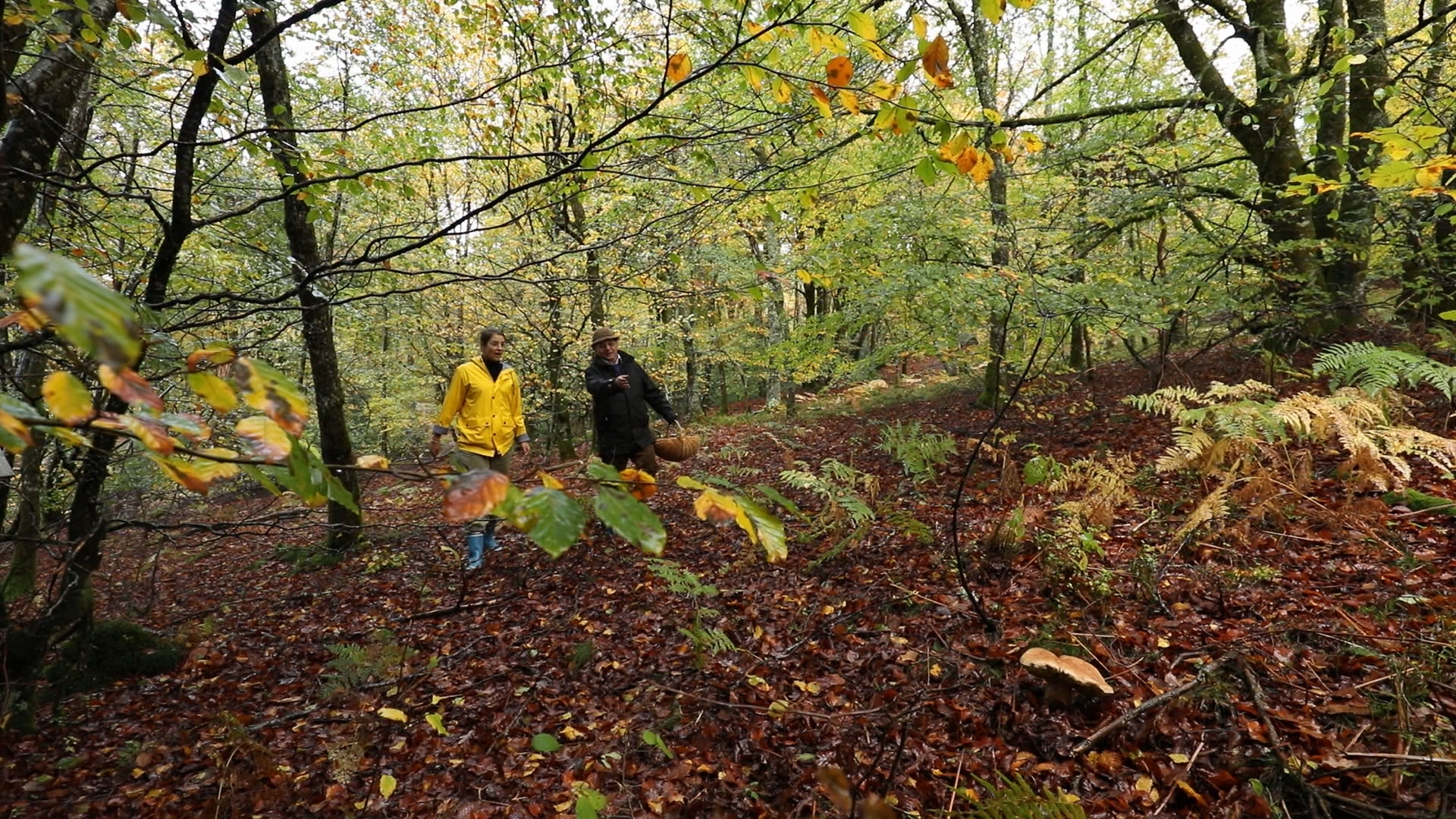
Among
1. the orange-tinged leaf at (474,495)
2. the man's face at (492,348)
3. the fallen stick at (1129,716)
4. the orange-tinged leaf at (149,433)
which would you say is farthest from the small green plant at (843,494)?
the orange-tinged leaf at (149,433)

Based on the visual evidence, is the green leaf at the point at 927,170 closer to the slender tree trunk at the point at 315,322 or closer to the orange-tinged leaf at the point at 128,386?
the orange-tinged leaf at the point at 128,386

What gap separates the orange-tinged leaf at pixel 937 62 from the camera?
6.08ft

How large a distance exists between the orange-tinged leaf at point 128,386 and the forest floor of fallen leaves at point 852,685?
1181mm

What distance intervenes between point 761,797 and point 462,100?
3.45 m

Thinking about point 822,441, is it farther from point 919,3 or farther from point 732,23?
point 732,23

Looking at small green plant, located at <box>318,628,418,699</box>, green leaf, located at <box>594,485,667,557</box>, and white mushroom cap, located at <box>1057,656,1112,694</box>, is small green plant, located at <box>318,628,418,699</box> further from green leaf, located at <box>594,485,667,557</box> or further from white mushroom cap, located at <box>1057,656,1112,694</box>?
white mushroom cap, located at <box>1057,656,1112,694</box>

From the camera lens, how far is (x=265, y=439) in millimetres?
1122

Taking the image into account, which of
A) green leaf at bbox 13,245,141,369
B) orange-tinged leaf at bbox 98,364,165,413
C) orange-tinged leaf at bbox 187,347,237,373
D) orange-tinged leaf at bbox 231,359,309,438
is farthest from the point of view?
orange-tinged leaf at bbox 187,347,237,373

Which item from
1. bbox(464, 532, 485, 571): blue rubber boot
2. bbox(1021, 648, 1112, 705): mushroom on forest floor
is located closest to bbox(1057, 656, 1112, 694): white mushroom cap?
bbox(1021, 648, 1112, 705): mushroom on forest floor

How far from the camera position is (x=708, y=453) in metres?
10.4

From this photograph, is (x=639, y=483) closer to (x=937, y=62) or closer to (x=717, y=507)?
(x=717, y=507)

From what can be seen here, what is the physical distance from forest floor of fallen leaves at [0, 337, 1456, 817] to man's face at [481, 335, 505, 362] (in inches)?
81.2

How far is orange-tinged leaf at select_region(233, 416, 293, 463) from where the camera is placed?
1082 mm

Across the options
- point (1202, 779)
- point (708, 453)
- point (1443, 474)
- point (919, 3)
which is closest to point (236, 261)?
point (708, 453)
